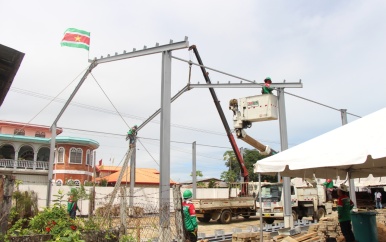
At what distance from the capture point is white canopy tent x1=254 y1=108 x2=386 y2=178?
592 centimetres

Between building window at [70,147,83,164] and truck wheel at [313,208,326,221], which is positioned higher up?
building window at [70,147,83,164]

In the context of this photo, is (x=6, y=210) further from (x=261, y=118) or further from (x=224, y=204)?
(x=224, y=204)

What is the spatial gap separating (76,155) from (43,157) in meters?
4.07

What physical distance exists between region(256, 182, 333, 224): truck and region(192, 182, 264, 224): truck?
110 centimetres

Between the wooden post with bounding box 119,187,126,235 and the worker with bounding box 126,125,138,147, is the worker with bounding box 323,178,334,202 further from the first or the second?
the wooden post with bounding box 119,187,126,235

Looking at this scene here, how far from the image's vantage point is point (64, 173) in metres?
33.6

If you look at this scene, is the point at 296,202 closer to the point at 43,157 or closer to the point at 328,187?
the point at 328,187

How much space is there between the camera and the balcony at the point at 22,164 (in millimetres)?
31281

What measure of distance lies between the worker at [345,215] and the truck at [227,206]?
1138 cm

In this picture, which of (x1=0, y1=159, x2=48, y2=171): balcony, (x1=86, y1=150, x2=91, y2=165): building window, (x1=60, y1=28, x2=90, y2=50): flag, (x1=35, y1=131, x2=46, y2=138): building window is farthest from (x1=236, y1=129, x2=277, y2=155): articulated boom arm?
(x1=35, y1=131, x2=46, y2=138): building window

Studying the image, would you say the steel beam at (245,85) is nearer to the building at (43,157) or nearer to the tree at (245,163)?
the building at (43,157)

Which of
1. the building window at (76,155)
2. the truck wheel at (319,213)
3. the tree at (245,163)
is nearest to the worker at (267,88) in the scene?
the truck wheel at (319,213)

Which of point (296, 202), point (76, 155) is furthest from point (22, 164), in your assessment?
point (296, 202)

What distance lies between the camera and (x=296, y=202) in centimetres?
1988
